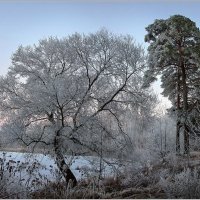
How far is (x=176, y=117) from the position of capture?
749 inches

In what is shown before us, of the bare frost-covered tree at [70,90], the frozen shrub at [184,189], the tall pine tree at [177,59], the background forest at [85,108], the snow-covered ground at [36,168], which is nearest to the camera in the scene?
the frozen shrub at [184,189]

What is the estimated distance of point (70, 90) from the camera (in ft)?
39.0

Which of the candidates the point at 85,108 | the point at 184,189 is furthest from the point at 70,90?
the point at 184,189

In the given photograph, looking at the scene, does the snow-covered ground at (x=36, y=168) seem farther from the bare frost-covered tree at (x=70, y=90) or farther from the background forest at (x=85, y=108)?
the bare frost-covered tree at (x=70, y=90)

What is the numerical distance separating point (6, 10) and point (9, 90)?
4.81m

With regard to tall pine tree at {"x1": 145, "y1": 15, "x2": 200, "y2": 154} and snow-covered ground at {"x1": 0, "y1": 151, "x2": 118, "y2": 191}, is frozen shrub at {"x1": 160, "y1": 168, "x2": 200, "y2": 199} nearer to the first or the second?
snow-covered ground at {"x1": 0, "y1": 151, "x2": 118, "y2": 191}

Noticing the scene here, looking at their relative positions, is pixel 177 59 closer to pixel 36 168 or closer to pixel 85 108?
pixel 85 108

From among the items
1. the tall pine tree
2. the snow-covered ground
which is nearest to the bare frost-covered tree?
the snow-covered ground

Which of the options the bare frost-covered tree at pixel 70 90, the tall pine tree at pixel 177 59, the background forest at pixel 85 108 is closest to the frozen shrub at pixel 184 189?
the background forest at pixel 85 108

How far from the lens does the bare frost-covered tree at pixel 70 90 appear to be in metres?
11.6

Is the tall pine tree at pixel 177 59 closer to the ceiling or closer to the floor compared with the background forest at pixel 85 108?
closer to the ceiling

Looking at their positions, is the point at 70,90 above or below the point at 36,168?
above

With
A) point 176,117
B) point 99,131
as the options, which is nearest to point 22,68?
point 99,131

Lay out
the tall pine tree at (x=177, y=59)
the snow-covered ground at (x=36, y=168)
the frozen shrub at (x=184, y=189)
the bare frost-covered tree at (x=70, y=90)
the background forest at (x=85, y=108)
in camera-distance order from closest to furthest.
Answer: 1. the frozen shrub at (x=184, y=189)
2. the snow-covered ground at (x=36, y=168)
3. the background forest at (x=85, y=108)
4. the bare frost-covered tree at (x=70, y=90)
5. the tall pine tree at (x=177, y=59)
